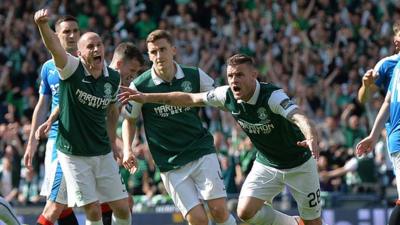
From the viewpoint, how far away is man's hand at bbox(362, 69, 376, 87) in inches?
413

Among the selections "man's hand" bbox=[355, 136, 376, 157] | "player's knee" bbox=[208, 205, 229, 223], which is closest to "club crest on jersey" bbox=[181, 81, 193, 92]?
"player's knee" bbox=[208, 205, 229, 223]

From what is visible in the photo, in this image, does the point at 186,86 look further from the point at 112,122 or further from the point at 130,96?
the point at 130,96

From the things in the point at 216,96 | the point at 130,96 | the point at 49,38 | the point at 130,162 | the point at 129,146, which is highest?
the point at 49,38

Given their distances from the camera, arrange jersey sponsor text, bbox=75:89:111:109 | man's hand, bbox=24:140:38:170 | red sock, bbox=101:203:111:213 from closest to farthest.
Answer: jersey sponsor text, bbox=75:89:111:109, man's hand, bbox=24:140:38:170, red sock, bbox=101:203:111:213

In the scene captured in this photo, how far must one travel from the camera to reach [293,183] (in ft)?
35.9

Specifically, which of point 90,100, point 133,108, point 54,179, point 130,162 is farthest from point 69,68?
point 54,179

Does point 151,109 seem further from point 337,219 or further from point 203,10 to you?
point 203,10

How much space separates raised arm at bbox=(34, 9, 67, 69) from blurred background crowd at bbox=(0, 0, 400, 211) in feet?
24.3

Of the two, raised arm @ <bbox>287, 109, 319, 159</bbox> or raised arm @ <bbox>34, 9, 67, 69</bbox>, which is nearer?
raised arm @ <bbox>287, 109, 319, 159</bbox>

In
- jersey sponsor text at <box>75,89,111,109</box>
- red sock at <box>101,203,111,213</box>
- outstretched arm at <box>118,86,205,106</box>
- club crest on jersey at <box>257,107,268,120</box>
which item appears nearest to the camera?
outstretched arm at <box>118,86,205,106</box>

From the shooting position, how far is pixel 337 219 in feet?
55.1

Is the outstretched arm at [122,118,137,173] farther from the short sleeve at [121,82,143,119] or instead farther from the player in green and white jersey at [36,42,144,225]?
the player in green and white jersey at [36,42,144,225]

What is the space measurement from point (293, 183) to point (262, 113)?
960mm

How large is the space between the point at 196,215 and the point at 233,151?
297 inches
